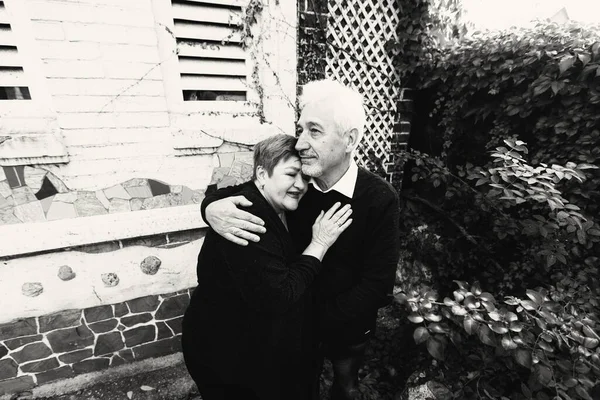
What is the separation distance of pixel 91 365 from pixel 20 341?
64 centimetres

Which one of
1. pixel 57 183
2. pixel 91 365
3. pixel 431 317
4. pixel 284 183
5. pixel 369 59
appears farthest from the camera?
pixel 369 59

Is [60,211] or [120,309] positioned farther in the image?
[120,309]

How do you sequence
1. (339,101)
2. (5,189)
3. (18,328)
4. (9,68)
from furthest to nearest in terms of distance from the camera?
(18,328), (5,189), (9,68), (339,101)

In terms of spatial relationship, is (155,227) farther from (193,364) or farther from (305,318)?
(305,318)

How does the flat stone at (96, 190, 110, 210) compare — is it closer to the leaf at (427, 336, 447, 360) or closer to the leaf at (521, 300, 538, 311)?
the leaf at (427, 336, 447, 360)

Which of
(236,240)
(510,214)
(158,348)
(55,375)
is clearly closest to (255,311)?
(236,240)

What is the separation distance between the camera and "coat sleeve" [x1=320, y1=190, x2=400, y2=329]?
6.01 feet

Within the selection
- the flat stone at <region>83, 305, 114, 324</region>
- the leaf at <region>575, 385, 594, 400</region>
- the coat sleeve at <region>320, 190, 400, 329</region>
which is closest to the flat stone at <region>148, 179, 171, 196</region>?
the flat stone at <region>83, 305, 114, 324</region>

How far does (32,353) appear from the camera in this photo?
257cm

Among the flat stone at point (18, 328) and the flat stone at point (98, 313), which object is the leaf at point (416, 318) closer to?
the flat stone at point (98, 313)

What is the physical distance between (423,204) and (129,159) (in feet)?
12.4

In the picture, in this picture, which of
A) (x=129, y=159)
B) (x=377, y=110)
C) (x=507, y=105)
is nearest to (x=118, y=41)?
(x=129, y=159)

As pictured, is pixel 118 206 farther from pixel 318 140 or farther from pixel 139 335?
pixel 318 140

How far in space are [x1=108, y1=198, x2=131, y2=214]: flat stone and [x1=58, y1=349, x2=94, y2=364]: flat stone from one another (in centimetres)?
142
